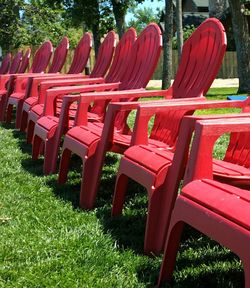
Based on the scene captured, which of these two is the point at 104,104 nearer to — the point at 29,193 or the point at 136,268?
the point at 29,193

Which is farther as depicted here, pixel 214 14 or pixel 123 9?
pixel 214 14

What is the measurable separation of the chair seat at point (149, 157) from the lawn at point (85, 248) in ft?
1.38

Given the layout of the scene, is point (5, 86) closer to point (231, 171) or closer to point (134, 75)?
point (134, 75)

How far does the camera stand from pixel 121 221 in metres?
3.32

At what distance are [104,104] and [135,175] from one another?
254 centimetres

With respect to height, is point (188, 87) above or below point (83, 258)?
above

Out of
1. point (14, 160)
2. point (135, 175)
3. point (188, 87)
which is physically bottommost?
point (14, 160)

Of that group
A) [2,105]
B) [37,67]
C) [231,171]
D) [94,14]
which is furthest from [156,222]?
[94,14]

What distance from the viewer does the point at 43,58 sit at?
9844 millimetres

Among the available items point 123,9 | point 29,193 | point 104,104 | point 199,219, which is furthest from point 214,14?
point 199,219

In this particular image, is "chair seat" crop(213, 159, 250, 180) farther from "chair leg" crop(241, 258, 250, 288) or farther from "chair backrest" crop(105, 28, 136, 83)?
"chair backrest" crop(105, 28, 136, 83)

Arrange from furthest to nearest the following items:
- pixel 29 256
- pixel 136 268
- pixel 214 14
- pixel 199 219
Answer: pixel 214 14, pixel 29 256, pixel 136 268, pixel 199 219

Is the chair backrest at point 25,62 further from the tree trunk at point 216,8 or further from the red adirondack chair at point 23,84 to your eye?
the tree trunk at point 216,8

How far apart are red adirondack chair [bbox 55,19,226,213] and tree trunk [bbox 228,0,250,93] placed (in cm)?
1121
